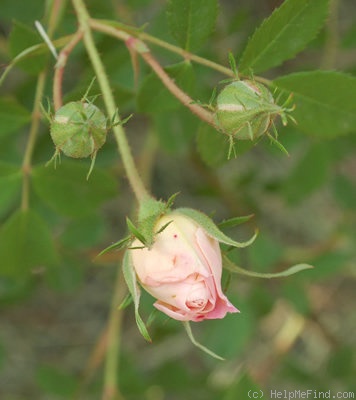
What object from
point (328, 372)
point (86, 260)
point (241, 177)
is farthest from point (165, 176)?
point (328, 372)

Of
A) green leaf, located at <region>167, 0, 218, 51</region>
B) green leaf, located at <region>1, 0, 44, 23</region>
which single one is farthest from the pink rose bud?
green leaf, located at <region>1, 0, 44, 23</region>

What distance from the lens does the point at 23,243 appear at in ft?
4.45

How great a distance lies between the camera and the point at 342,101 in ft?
3.59

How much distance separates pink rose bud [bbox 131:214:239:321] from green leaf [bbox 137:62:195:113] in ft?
0.99

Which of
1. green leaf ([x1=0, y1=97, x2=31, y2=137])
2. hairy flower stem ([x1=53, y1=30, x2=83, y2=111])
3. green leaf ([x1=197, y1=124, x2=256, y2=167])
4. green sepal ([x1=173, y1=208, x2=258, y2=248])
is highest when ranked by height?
hairy flower stem ([x1=53, y1=30, x2=83, y2=111])

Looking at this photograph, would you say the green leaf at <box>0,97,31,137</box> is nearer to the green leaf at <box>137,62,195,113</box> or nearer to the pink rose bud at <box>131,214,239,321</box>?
the green leaf at <box>137,62,195,113</box>

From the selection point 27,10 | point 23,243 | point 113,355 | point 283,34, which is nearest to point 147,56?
point 283,34

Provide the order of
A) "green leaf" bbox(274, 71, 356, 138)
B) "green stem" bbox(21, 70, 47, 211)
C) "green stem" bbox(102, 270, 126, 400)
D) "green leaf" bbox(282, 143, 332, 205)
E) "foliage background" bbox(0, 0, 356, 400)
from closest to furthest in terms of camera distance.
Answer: "green leaf" bbox(274, 71, 356, 138) → "green stem" bbox(21, 70, 47, 211) → "foliage background" bbox(0, 0, 356, 400) → "green stem" bbox(102, 270, 126, 400) → "green leaf" bbox(282, 143, 332, 205)

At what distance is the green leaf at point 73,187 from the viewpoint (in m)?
1.26

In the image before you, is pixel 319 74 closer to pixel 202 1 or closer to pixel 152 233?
pixel 202 1

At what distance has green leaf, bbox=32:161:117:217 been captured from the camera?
4.15 ft

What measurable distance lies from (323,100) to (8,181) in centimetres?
54

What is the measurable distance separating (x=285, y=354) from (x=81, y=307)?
0.86 m

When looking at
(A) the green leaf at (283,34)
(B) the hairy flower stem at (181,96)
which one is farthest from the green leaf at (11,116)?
(A) the green leaf at (283,34)
